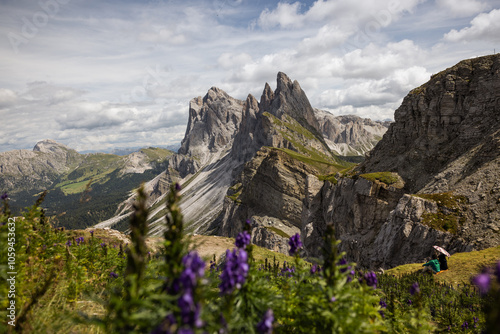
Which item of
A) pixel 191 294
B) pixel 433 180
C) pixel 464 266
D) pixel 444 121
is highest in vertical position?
pixel 444 121

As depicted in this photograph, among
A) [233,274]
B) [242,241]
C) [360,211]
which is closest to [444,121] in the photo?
[360,211]

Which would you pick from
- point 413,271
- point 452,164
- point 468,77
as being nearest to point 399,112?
point 468,77

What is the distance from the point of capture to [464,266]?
73.0ft

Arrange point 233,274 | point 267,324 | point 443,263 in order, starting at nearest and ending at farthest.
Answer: point 267,324, point 233,274, point 443,263

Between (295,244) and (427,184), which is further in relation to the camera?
(427,184)

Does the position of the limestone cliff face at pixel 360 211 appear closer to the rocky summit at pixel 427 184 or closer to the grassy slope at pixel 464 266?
the rocky summit at pixel 427 184

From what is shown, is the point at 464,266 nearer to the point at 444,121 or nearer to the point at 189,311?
the point at 189,311

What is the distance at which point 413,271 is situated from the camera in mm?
24594

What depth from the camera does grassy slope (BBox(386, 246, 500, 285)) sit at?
20719 millimetres

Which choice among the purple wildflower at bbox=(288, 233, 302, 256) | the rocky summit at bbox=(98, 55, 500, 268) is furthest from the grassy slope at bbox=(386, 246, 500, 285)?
the purple wildflower at bbox=(288, 233, 302, 256)

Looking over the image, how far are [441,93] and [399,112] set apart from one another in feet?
31.0

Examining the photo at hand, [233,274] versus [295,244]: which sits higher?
[233,274]

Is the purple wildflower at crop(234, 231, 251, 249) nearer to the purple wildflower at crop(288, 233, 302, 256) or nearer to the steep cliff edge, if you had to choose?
the purple wildflower at crop(288, 233, 302, 256)

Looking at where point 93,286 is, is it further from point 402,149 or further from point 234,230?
point 234,230
